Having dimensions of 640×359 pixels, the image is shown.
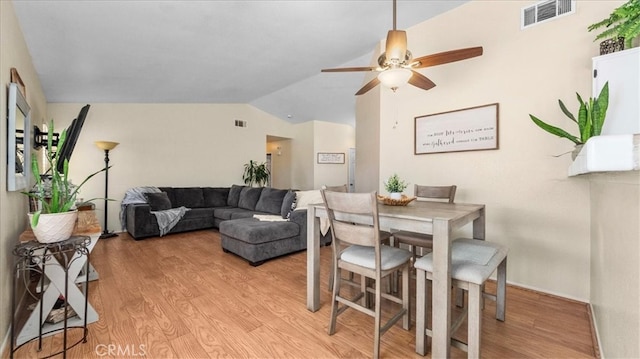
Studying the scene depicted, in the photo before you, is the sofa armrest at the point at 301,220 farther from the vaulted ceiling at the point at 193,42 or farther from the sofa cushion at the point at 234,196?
the sofa cushion at the point at 234,196

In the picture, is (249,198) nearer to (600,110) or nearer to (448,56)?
(448,56)

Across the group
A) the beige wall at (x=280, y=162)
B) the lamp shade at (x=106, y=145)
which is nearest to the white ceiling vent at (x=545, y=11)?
the lamp shade at (x=106, y=145)

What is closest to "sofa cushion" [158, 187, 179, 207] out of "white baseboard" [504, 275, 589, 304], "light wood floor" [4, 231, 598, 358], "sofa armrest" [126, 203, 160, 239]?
"sofa armrest" [126, 203, 160, 239]

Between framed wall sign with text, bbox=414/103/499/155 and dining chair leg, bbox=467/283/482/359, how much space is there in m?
1.75

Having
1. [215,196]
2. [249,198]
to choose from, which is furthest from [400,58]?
[215,196]

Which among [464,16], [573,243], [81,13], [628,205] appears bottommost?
[573,243]

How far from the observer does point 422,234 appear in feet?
7.28

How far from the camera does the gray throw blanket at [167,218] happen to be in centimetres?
436

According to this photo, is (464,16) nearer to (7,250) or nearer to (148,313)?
(148,313)

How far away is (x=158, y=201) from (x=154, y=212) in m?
0.25

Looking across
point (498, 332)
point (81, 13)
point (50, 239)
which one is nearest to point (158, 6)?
point (81, 13)

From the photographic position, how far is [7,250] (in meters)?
1.69

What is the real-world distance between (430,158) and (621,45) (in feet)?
5.36

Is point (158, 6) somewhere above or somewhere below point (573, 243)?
above
